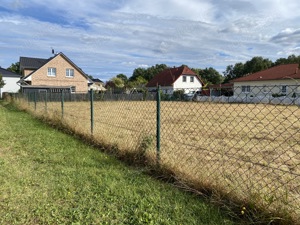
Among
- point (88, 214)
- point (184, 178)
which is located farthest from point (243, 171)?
point (88, 214)

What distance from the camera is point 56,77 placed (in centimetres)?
3878

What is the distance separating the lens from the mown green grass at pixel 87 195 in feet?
10.2

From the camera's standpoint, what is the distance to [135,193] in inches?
147

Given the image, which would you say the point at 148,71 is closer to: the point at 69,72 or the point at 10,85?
the point at 69,72

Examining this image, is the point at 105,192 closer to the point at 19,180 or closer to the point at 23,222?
the point at 23,222

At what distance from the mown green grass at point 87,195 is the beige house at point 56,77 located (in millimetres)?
33270

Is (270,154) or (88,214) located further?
(270,154)

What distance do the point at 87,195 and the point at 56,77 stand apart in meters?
37.8

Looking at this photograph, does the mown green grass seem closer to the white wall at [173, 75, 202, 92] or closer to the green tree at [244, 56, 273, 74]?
the white wall at [173, 75, 202, 92]

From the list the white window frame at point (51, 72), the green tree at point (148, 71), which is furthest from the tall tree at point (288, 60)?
the white window frame at point (51, 72)

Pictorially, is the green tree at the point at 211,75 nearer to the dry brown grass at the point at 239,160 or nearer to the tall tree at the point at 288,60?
the tall tree at the point at 288,60

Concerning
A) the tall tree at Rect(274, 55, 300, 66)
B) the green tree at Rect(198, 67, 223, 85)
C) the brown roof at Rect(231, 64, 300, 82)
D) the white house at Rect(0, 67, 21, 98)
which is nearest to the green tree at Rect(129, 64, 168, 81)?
the green tree at Rect(198, 67, 223, 85)

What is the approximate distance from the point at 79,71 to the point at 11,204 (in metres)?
39.1

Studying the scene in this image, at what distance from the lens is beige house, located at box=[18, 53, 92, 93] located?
37.2 meters
